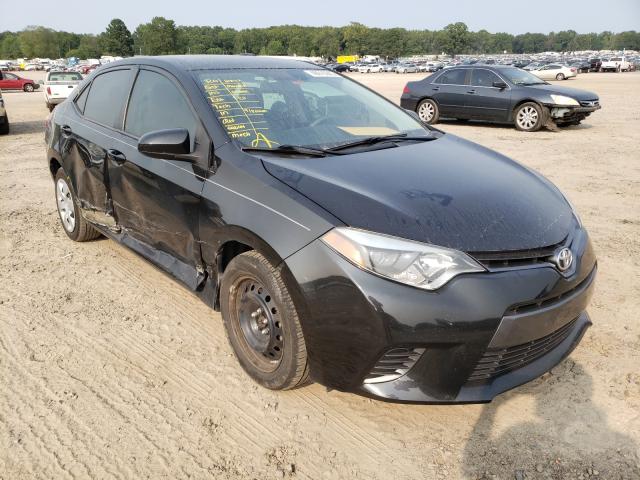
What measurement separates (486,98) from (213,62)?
10.1m

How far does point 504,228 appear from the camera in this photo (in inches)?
92.7

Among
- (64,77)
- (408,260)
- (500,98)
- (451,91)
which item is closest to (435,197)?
(408,260)

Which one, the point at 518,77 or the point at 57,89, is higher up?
the point at 518,77

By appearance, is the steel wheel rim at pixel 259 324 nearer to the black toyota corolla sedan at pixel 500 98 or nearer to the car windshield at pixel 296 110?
the car windshield at pixel 296 110

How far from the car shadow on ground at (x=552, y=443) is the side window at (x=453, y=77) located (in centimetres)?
1125

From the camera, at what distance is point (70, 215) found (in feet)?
16.0

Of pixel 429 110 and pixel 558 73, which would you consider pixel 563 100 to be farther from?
pixel 558 73

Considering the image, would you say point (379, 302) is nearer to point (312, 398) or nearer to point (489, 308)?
point (489, 308)

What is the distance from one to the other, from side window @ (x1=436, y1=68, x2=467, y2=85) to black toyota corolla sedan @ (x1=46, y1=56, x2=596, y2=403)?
999cm

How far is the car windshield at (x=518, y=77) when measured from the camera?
12070mm

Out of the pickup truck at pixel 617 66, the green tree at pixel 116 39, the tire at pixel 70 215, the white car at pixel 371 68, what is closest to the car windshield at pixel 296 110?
the tire at pixel 70 215

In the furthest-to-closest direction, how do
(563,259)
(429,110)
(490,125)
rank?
1. (429,110)
2. (490,125)
3. (563,259)

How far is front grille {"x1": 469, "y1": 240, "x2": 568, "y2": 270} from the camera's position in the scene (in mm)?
2198

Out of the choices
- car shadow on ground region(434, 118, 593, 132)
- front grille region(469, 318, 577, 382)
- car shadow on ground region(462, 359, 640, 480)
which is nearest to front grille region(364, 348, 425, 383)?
front grille region(469, 318, 577, 382)
